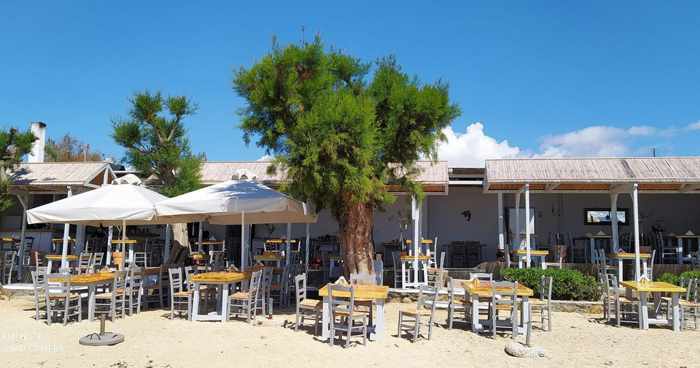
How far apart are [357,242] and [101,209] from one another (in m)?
4.45

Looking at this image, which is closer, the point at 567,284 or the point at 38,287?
the point at 38,287

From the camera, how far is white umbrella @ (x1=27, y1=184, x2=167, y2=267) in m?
8.45

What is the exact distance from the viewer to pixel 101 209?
845cm

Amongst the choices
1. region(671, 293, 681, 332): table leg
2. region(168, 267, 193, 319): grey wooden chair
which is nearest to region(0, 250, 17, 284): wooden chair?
region(168, 267, 193, 319): grey wooden chair

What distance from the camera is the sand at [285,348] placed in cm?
607

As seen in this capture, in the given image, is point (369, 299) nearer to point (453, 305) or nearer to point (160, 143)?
point (453, 305)

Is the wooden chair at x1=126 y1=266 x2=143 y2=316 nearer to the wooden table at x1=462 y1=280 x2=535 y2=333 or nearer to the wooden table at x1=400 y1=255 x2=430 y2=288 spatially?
the wooden table at x1=400 y1=255 x2=430 y2=288

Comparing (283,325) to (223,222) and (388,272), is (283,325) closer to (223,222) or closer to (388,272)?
(223,222)

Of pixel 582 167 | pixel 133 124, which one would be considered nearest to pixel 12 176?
pixel 133 124

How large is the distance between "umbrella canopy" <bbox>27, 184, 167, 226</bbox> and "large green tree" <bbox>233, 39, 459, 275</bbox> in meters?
2.15

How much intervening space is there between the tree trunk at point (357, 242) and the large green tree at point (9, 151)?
26.4ft

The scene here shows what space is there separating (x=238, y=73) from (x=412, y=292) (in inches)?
222

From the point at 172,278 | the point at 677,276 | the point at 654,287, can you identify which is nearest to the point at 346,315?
the point at 172,278

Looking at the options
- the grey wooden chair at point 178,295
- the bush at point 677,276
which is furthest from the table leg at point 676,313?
the grey wooden chair at point 178,295
